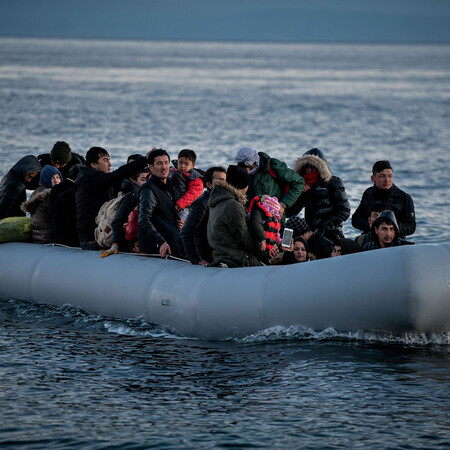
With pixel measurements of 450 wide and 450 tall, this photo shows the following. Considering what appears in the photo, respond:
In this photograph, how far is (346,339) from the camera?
30.9 ft

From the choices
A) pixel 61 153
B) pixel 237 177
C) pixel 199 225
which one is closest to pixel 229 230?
pixel 199 225

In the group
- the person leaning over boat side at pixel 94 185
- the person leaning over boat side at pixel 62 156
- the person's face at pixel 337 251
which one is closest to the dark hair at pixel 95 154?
the person leaning over boat side at pixel 94 185

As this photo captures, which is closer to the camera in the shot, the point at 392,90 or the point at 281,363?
the point at 281,363

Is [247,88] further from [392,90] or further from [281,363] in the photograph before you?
[281,363]

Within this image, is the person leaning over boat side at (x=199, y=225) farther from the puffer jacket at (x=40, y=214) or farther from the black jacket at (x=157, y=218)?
the puffer jacket at (x=40, y=214)

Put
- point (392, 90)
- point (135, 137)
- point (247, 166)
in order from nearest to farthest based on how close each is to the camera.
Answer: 1. point (247, 166)
2. point (135, 137)
3. point (392, 90)

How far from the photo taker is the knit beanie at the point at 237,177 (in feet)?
30.3

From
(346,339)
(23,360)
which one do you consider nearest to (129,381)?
(23,360)

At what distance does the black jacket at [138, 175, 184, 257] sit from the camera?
1020 centimetres

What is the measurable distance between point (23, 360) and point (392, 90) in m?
69.9

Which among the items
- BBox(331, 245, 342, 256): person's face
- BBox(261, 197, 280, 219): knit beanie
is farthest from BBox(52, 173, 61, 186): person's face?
BBox(331, 245, 342, 256): person's face

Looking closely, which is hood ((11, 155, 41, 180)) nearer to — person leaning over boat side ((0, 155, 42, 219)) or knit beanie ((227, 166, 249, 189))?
person leaning over boat side ((0, 155, 42, 219))

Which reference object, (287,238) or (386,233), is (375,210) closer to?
(386,233)

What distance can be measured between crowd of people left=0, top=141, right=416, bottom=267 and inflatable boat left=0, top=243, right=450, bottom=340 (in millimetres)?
288
